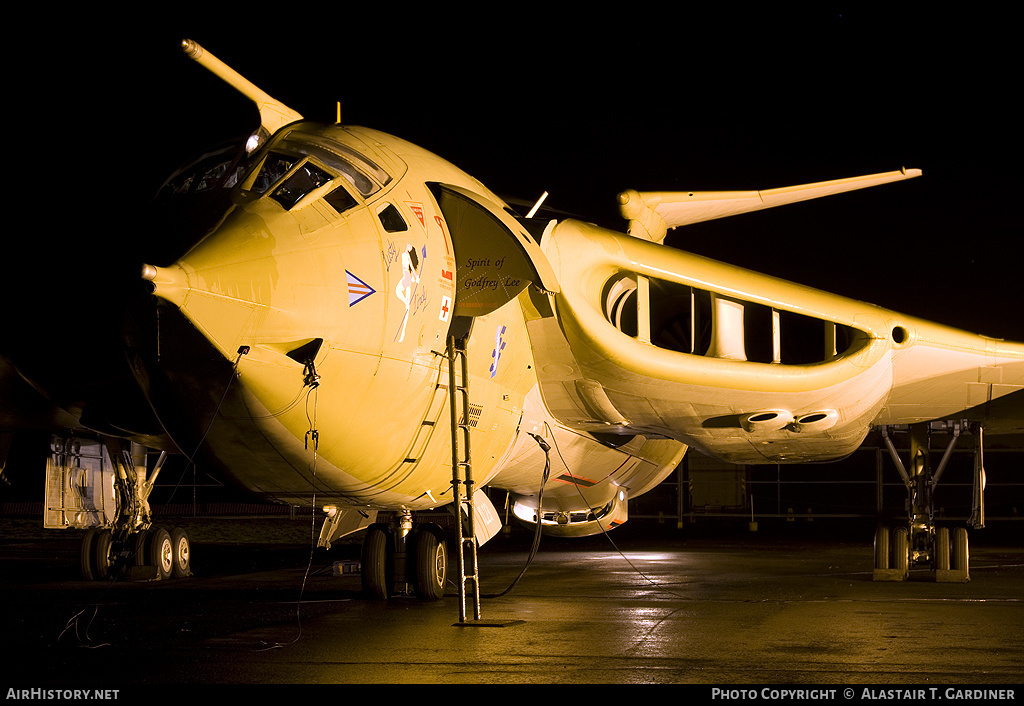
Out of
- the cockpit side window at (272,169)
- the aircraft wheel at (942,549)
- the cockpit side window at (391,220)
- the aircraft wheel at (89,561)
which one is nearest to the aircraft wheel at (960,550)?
the aircraft wheel at (942,549)

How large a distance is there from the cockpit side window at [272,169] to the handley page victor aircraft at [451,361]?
0.02 meters

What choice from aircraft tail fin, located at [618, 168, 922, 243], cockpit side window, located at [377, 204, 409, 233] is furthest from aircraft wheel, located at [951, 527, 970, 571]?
cockpit side window, located at [377, 204, 409, 233]

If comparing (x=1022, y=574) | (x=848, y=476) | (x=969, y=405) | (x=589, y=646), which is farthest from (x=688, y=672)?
(x=848, y=476)

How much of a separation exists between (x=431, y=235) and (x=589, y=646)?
3437 mm

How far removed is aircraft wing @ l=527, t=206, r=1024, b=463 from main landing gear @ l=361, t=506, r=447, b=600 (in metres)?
1.93

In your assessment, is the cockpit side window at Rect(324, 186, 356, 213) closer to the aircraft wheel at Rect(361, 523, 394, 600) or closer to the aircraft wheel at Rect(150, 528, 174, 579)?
the aircraft wheel at Rect(361, 523, 394, 600)

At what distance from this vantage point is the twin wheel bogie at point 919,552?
45.2 feet

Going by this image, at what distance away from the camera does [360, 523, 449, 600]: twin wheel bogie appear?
10.4m

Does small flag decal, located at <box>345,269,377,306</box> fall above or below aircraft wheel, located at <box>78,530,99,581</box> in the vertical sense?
above

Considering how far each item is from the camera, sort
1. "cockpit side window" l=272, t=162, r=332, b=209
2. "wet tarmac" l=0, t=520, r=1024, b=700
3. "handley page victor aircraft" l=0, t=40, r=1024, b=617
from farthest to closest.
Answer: "cockpit side window" l=272, t=162, r=332, b=209, "handley page victor aircraft" l=0, t=40, r=1024, b=617, "wet tarmac" l=0, t=520, r=1024, b=700

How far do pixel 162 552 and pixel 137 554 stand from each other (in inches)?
13.7

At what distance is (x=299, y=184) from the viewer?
8016mm

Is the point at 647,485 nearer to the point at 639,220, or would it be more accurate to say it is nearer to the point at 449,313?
the point at 639,220

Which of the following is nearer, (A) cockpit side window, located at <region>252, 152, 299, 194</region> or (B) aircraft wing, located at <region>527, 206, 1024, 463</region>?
(A) cockpit side window, located at <region>252, 152, 299, 194</region>
